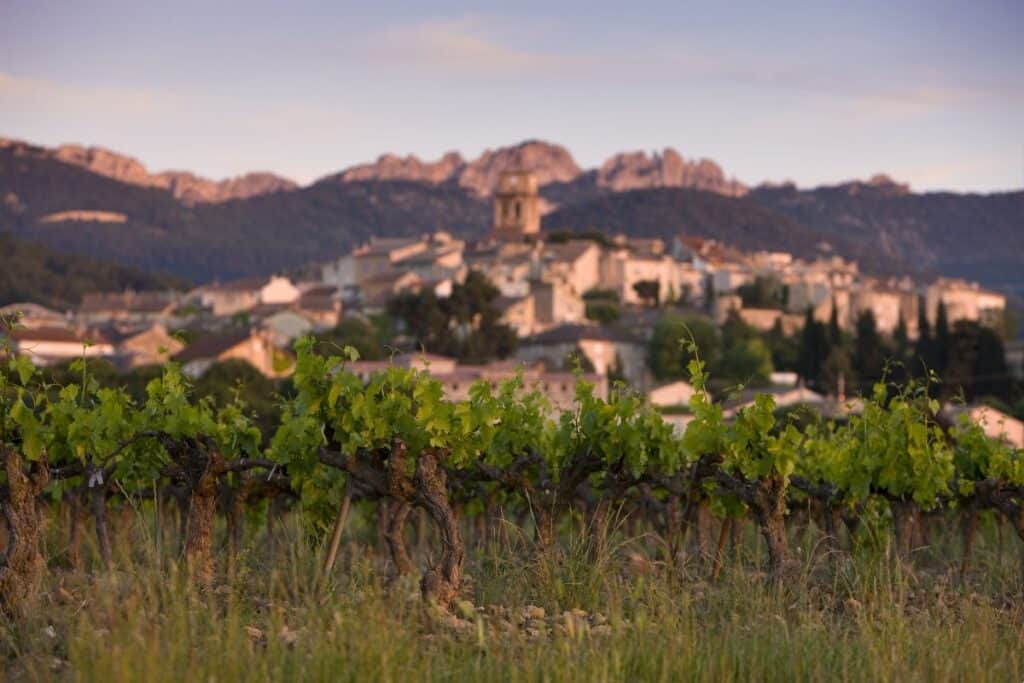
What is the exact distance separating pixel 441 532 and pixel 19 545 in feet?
7.02

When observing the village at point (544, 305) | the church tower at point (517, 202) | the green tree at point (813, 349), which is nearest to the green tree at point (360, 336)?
the village at point (544, 305)

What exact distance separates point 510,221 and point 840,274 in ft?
110

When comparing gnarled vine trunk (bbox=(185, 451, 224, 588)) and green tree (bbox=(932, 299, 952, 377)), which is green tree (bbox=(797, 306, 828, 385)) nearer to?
green tree (bbox=(932, 299, 952, 377))

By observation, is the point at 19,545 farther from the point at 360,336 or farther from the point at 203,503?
the point at 360,336

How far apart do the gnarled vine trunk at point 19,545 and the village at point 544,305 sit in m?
58.3

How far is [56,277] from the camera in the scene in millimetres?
151375

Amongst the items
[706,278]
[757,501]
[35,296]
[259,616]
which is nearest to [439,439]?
[259,616]

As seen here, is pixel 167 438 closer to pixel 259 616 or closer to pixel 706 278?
pixel 259 616

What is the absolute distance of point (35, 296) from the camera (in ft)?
464

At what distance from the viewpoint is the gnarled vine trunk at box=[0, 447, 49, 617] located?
8.07m

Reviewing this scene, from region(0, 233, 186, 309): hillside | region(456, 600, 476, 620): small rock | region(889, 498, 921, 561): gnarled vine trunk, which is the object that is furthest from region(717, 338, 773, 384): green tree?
region(0, 233, 186, 309): hillside

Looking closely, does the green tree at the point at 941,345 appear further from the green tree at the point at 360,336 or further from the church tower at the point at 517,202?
the church tower at the point at 517,202

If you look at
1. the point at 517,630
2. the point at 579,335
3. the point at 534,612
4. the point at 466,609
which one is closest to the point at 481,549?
the point at 534,612

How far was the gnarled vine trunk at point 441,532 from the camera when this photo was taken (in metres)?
8.39
